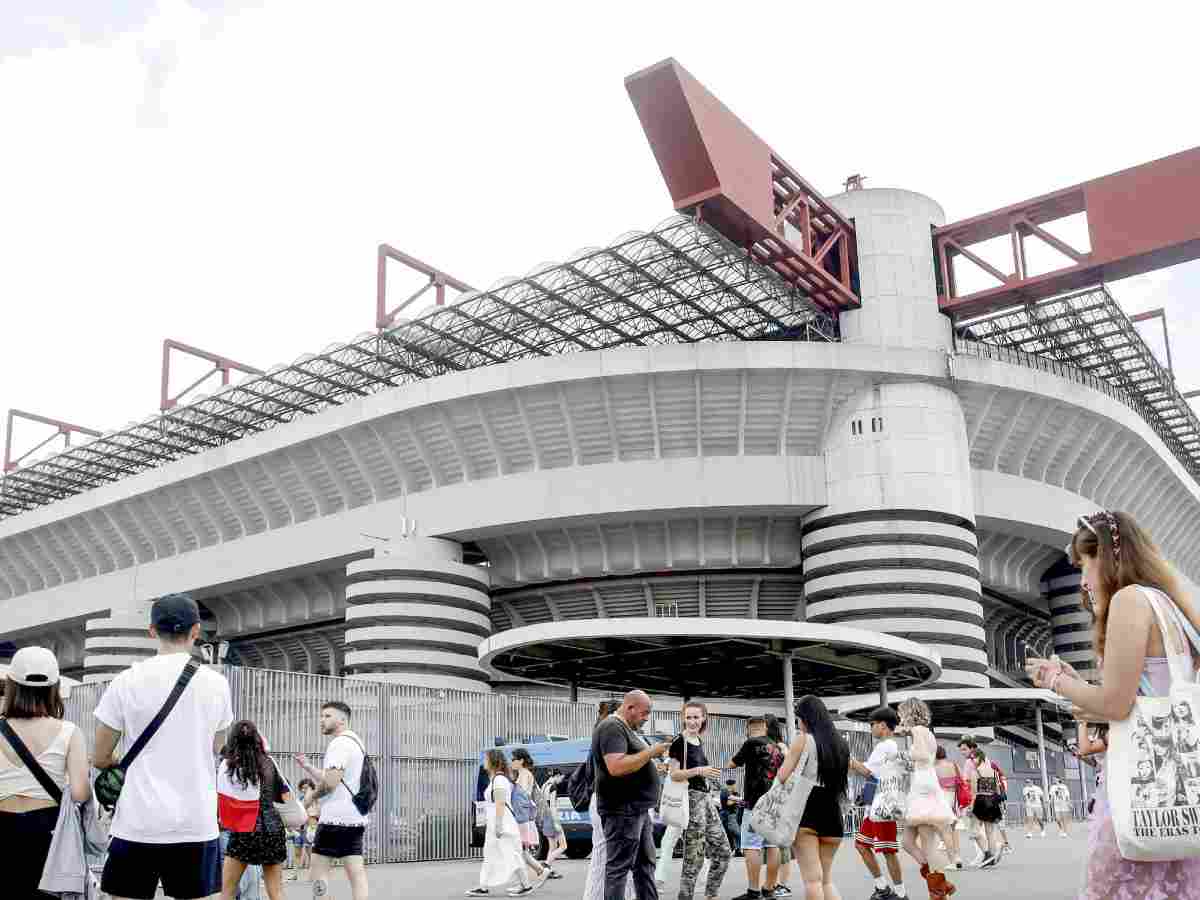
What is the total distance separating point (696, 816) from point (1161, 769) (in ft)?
25.8

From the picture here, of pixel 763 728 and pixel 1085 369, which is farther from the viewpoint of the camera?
pixel 1085 369

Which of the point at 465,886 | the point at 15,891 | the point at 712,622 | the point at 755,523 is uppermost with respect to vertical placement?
the point at 755,523

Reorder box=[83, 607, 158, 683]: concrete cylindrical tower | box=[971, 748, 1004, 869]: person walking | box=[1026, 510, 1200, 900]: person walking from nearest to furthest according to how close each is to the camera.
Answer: box=[1026, 510, 1200, 900]: person walking < box=[971, 748, 1004, 869]: person walking < box=[83, 607, 158, 683]: concrete cylindrical tower

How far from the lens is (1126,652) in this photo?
4.14 metres

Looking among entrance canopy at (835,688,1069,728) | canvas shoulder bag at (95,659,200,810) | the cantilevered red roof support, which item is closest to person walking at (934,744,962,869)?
canvas shoulder bag at (95,659,200,810)

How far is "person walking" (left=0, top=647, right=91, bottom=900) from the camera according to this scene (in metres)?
5.92

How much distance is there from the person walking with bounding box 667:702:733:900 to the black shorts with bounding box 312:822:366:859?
273 cm

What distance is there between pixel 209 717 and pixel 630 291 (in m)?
36.1

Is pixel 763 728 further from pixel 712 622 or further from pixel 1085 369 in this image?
pixel 1085 369

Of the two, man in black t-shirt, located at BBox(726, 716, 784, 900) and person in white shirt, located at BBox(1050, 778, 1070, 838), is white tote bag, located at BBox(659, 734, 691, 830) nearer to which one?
man in black t-shirt, located at BBox(726, 716, 784, 900)

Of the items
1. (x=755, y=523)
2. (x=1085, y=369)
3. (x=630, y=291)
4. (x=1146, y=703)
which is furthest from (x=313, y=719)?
(x=1085, y=369)

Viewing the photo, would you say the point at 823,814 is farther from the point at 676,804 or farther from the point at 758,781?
the point at 758,781

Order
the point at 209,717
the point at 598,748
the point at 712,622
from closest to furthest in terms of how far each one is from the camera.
→ the point at 209,717
the point at 598,748
the point at 712,622

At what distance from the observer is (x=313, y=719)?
2108 cm
